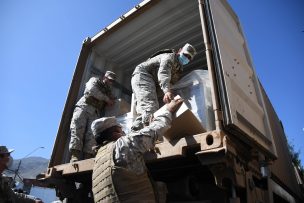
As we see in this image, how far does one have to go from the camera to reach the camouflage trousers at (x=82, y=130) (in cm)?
385

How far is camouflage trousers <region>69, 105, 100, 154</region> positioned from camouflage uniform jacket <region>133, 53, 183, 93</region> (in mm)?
1210

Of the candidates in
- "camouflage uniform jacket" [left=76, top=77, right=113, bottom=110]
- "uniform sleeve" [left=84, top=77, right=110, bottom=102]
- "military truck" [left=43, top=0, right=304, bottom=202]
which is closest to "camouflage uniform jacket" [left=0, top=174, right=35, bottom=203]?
"military truck" [left=43, top=0, right=304, bottom=202]

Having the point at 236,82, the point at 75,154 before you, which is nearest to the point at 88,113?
the point at 75,154

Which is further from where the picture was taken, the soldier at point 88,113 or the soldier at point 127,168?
the soldier at point 88,113

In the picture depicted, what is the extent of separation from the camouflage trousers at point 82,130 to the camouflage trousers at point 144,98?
1.14 metres

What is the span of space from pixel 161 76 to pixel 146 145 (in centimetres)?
122

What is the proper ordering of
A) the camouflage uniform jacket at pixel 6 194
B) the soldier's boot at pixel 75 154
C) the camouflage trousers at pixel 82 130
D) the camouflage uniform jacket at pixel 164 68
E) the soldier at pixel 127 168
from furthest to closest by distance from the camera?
the camouflage uniform jacket at pixel 6 194 → the camouflage trousers at pixel 82 130 → the soldier's boot at pixel 75 154 → the camouflage uniform jacket at pixel 164 68 → the soldier at pixel 127 168

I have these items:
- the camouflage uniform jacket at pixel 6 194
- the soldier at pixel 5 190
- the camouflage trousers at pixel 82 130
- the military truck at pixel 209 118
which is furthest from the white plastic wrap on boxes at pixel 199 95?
the camouflage uniform jacket at pixel 6 194

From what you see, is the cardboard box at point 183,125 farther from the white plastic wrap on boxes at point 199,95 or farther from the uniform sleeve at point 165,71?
the uniform sleeve at point 165,71

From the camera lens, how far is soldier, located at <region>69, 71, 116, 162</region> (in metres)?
3.86

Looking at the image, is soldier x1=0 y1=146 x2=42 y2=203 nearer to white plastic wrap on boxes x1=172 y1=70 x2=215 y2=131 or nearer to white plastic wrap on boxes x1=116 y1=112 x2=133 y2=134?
white plastic wrap on boxes x1=116 y1=112 x2=133 y2=134

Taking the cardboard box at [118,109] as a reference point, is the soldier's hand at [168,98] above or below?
below

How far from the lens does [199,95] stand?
2727 mm

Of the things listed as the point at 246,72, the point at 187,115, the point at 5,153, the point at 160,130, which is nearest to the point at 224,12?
the point at 246,72
